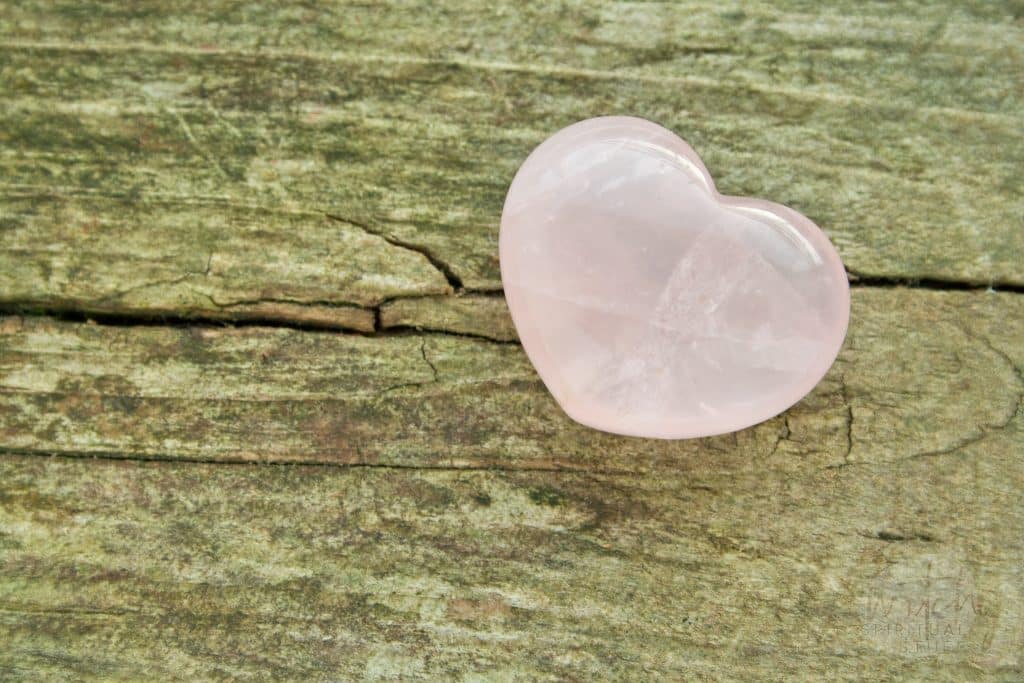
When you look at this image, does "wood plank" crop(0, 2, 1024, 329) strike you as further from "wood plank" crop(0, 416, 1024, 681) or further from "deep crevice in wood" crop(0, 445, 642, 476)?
"wood plank" crop(0, 416, 1024, 681)

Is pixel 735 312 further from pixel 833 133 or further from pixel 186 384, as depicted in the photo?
pixel 186 384

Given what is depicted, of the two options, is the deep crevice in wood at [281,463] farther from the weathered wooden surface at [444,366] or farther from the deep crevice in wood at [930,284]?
the deep crevice in wood at [930,284]

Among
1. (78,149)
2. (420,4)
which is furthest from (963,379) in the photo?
(78,149)

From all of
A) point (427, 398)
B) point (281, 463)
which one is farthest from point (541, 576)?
point (281, 463)

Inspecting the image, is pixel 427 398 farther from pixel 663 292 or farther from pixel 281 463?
pixel 663 292

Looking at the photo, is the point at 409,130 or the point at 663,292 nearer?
the point at 663,292

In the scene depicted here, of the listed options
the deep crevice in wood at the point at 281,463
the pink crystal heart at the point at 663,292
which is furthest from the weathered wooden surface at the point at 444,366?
the pink crystal heart at the point at 663,292

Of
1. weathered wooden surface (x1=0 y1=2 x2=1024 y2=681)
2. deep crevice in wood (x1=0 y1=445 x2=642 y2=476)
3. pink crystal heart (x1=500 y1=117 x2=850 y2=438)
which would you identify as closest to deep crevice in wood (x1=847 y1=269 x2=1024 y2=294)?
weathered wooden surface (x1=0 y1=2 x2=1024 y2=681)
